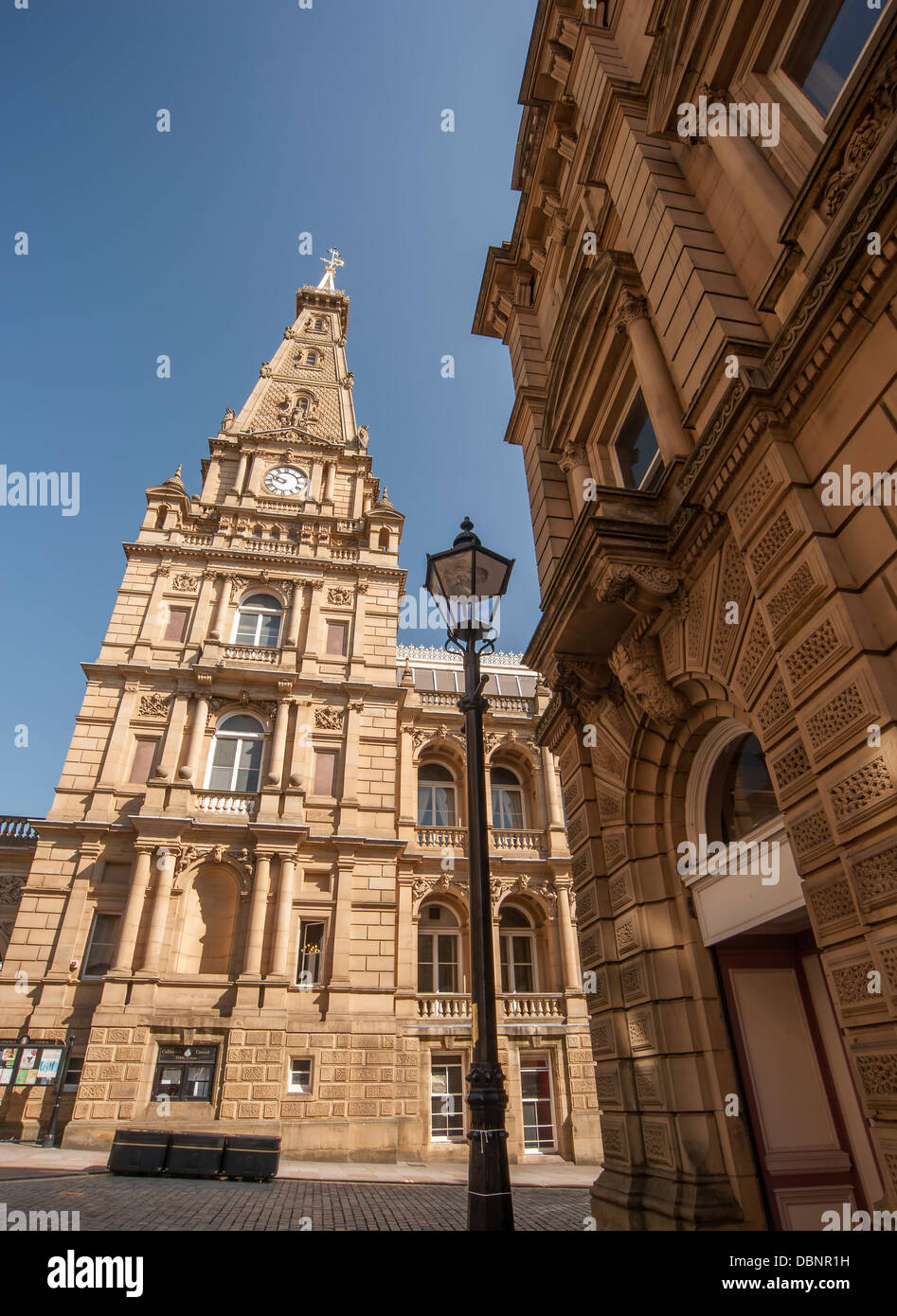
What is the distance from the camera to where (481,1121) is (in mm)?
4930

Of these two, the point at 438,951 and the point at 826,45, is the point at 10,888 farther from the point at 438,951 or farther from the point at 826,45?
the point at 826,45

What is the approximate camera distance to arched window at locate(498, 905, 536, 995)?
2362 centimetres

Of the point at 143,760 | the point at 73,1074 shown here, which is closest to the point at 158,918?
the point at 73,1074

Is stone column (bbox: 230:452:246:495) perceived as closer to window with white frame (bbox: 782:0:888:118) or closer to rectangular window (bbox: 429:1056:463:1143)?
rectangular window (bbox: 429:1056:463:1143)

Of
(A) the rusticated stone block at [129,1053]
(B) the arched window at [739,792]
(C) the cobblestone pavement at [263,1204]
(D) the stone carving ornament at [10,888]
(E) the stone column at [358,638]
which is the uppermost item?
(E) the stone column at [358,638]

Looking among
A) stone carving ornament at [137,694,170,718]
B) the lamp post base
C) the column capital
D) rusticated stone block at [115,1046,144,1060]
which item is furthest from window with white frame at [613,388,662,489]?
stone carving ornament at [137,694,170,718]

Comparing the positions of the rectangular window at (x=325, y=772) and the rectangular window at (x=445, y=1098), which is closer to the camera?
the rectangular window at (x=445, y=1098)

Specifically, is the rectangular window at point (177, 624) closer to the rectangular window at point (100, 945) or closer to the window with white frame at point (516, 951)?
the rectangular window at point (100, 945)

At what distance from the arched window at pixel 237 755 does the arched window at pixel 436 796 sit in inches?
247

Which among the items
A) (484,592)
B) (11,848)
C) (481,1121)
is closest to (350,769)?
(11,848)

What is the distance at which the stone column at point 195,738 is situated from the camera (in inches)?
888

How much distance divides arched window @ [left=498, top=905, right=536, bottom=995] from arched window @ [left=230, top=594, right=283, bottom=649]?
42.0 ft

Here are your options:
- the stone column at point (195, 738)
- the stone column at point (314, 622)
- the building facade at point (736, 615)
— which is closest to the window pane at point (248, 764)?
the stone column at point (195, 738)
